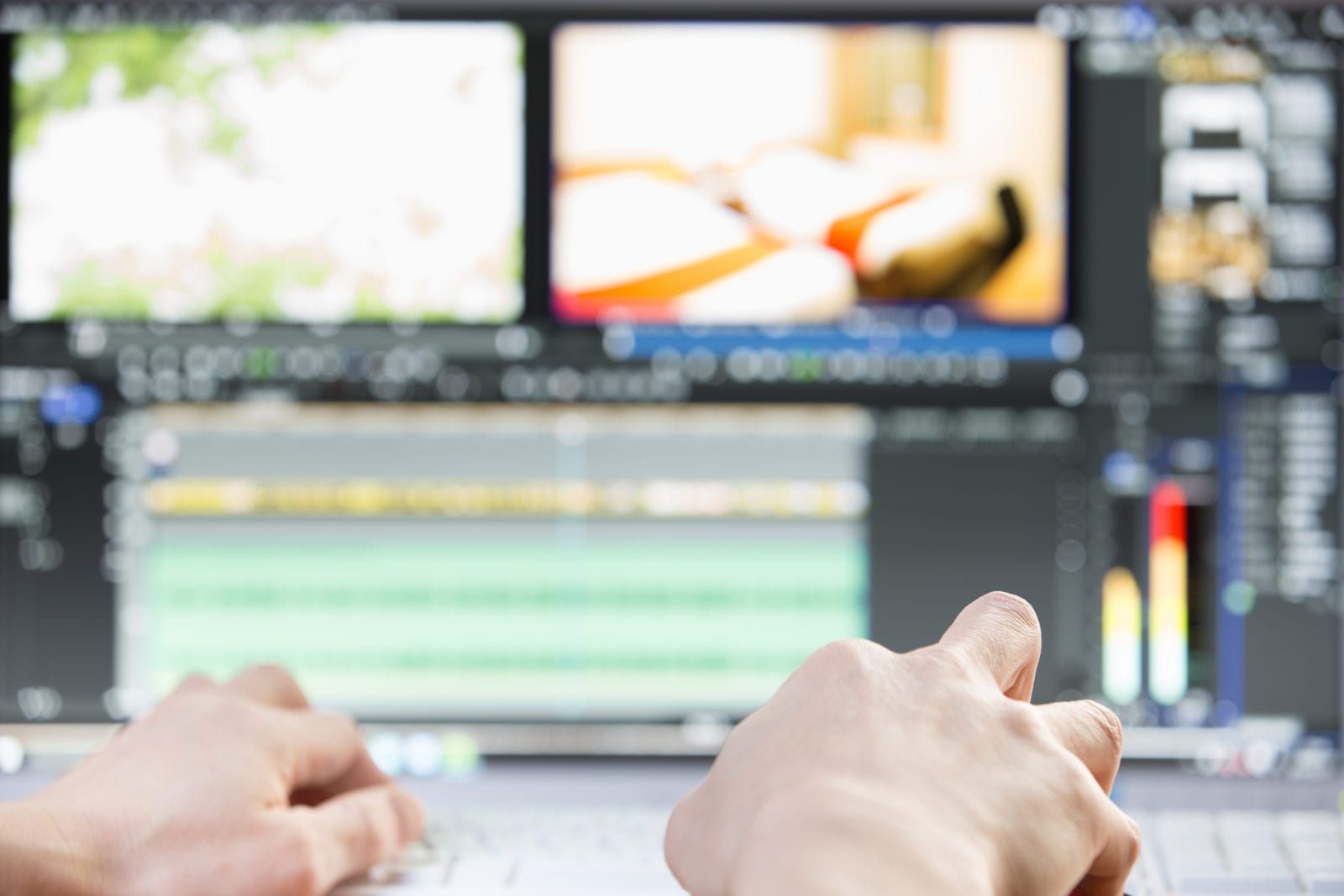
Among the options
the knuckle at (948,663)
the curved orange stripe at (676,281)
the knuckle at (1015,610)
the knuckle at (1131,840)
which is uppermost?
the curved orange stripe at (676,281)

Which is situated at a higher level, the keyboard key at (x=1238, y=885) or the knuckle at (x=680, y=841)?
the knuckle at (x=680, y=841)

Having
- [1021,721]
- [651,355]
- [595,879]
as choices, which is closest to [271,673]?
[595,879]

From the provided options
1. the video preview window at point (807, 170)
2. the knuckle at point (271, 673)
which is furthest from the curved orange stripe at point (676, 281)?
the knuckle at point (271, 673)

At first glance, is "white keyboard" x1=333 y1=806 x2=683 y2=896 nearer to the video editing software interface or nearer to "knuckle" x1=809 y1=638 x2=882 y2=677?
the video editing software interface

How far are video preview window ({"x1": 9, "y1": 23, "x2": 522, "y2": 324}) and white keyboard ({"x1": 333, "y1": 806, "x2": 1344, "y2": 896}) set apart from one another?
1.31 ft

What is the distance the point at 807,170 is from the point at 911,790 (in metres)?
0.61

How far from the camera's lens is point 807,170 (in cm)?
95

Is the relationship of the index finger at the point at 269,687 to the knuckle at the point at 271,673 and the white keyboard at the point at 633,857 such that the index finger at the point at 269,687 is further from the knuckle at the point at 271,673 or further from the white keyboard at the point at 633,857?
the white keyboard at the point at 633,857

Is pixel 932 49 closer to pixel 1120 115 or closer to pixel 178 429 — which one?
pixel 1120 115

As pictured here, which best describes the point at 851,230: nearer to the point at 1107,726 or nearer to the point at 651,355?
the point at 651,355

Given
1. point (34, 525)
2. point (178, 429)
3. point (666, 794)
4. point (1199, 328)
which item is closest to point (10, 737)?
point (34, 525)

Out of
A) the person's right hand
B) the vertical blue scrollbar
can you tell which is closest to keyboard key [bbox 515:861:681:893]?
the person's right hand

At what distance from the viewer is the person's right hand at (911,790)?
421 millimetres

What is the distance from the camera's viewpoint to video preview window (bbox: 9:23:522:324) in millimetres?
949
